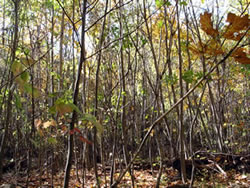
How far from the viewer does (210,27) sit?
929 millimetres

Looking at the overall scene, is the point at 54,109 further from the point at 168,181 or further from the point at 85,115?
the point at 168,181

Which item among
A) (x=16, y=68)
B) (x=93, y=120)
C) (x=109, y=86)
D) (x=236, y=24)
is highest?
(x=109, y=86)

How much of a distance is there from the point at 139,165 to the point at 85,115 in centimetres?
477

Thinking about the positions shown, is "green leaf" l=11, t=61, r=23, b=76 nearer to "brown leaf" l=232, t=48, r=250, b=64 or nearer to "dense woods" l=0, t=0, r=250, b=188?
"dense woods" l=0, t=0, r=250, b=188

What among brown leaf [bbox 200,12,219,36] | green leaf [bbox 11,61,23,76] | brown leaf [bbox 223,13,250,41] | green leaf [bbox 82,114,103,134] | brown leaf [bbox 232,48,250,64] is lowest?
green leaf [bbox 82,114,103,134]

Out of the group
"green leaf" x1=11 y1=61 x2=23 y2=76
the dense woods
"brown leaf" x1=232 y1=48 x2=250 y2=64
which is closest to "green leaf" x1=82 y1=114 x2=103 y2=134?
the dense woods

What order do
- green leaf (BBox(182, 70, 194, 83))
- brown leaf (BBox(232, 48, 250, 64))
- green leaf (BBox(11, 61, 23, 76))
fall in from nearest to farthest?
green leaf (BBox(11, 61, 23, 76)) < brown leaf (BBox(232, 48, 250, 64)) < green leaf (BBox(182, 70, 194, 83))

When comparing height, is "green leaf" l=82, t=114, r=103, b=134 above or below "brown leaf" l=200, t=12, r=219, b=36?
below

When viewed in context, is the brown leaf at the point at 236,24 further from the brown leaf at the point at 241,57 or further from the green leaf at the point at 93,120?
the green leaf at the point at 93,120

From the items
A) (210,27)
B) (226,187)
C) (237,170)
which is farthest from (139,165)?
(210,27)

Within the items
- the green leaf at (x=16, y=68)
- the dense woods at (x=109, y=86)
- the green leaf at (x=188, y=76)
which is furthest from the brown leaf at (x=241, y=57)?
the green leaf at (x=16, y=68)

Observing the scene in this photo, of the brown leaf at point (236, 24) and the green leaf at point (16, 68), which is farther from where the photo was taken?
the brown leaf at point (236, 24)

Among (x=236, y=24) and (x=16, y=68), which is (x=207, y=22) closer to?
(x=236, y=24)

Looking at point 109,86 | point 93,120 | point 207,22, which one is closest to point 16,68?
point 93,120
